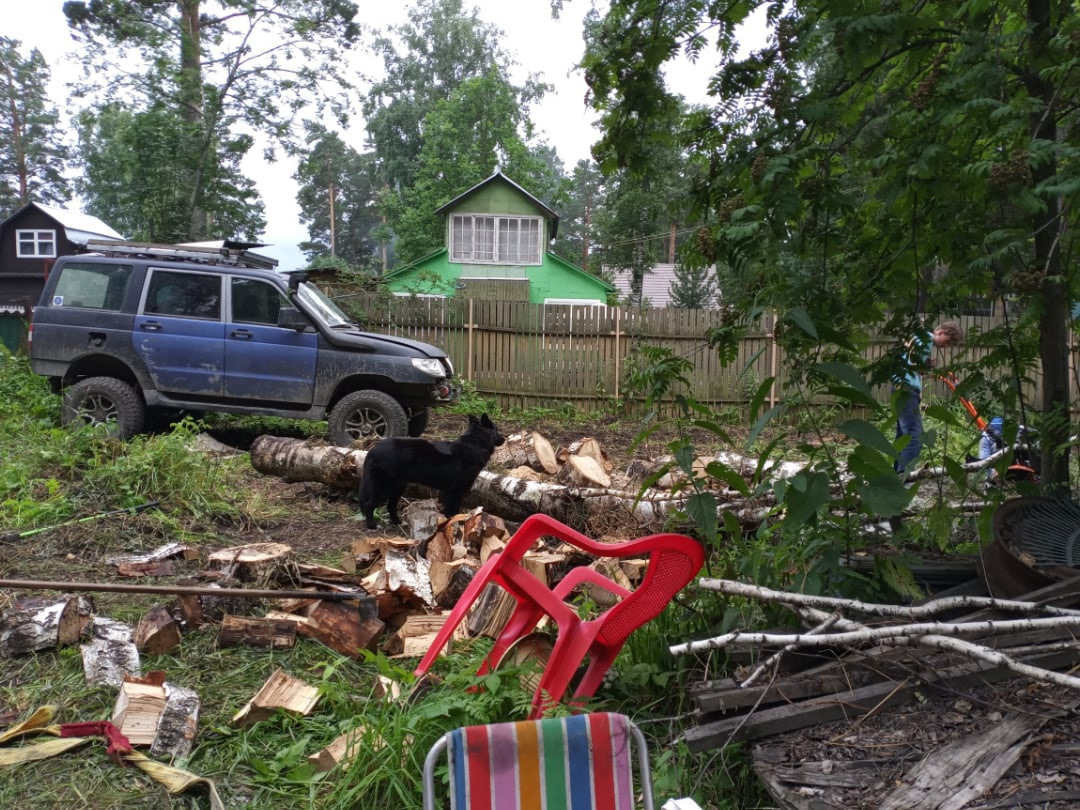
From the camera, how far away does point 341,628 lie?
4047mm

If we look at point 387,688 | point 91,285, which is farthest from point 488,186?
point 387,688

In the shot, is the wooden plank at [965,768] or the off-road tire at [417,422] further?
the off-road tire at [417,422]

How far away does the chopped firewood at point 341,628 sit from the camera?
4020 millimetres

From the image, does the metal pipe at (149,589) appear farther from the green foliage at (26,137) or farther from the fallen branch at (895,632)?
the green foliage at (26,137)

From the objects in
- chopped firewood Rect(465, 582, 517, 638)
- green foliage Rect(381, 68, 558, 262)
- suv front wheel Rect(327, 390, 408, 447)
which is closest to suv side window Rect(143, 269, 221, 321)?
suv front wheel Rect(327, 390, 408, 447)

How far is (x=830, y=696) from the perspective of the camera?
272 cm

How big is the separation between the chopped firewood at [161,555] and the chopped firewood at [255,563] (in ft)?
1.52

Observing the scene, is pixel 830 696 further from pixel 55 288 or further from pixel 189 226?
pixel 189 226

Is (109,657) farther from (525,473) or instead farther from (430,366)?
(430,366)

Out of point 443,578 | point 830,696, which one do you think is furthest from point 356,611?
point 830,696

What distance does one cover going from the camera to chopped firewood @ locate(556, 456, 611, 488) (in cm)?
691

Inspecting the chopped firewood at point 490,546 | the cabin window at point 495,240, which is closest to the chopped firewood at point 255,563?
the chopped firewood at point 490,546

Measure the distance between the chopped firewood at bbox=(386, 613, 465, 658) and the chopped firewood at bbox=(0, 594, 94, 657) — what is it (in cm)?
149

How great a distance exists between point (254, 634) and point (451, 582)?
116 centimetres
